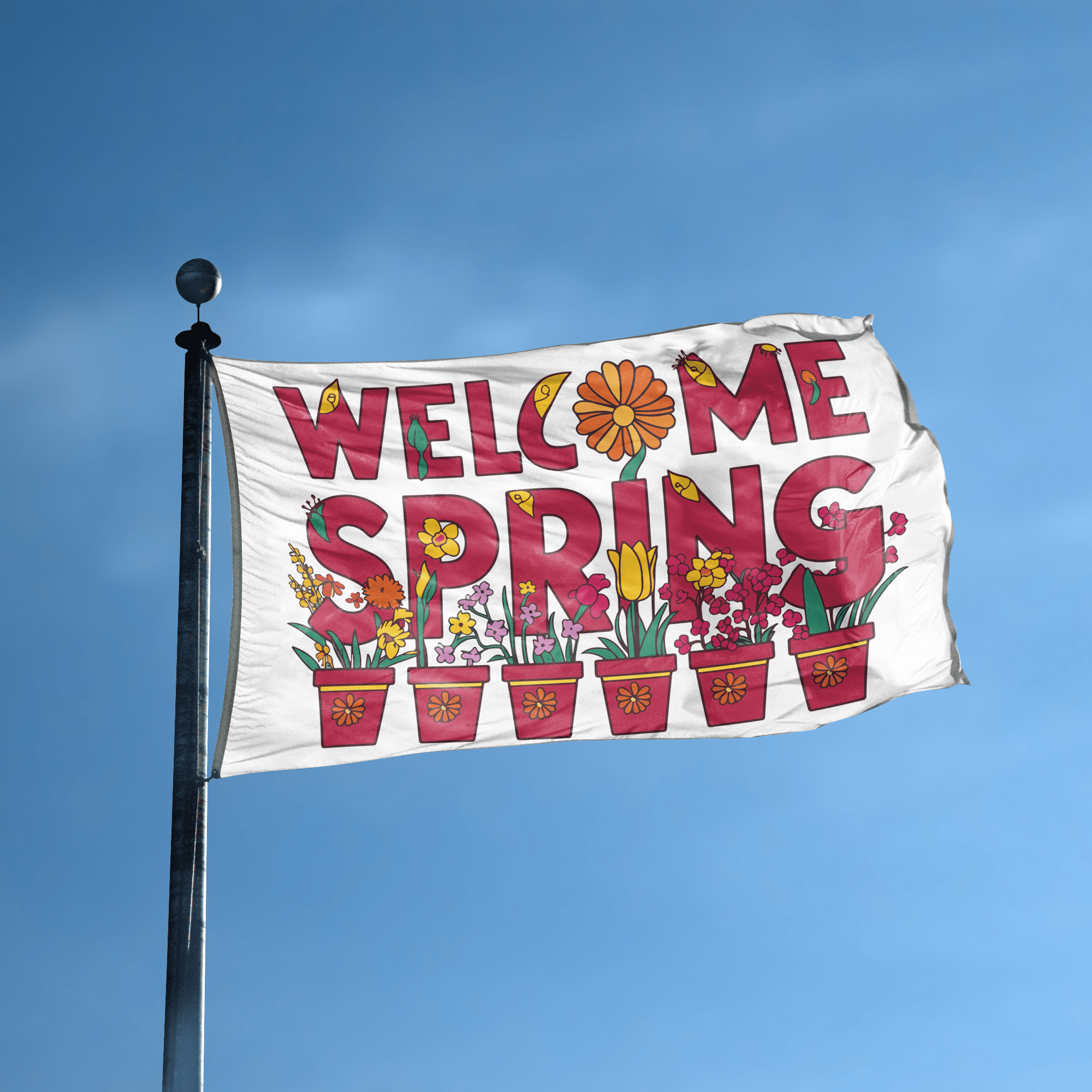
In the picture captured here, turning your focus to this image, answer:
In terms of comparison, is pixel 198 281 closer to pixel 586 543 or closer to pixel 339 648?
pixel 339 648

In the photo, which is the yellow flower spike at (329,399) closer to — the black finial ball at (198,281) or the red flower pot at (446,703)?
the black finial ball at (198,281)

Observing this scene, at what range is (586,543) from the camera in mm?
12250

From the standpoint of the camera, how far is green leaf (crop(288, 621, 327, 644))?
11039 millimetres

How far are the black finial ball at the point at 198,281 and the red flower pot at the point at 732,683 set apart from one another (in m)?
5.70

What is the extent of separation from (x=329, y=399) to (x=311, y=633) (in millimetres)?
2386

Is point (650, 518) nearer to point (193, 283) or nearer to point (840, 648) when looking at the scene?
point (840, 648)

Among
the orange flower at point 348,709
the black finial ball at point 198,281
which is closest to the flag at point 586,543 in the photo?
the orange flower at point 348,709

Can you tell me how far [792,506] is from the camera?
1274 cm

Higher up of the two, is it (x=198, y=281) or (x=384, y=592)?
(x=198, y=281)

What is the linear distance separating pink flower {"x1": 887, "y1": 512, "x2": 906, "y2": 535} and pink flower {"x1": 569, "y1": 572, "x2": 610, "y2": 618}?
3.09 metres

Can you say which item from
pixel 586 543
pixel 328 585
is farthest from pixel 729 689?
pixel 328 585

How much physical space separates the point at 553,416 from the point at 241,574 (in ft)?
11.8

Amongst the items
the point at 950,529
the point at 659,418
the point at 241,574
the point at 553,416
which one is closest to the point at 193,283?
the point at 241,574

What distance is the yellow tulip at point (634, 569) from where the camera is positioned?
480 inches
